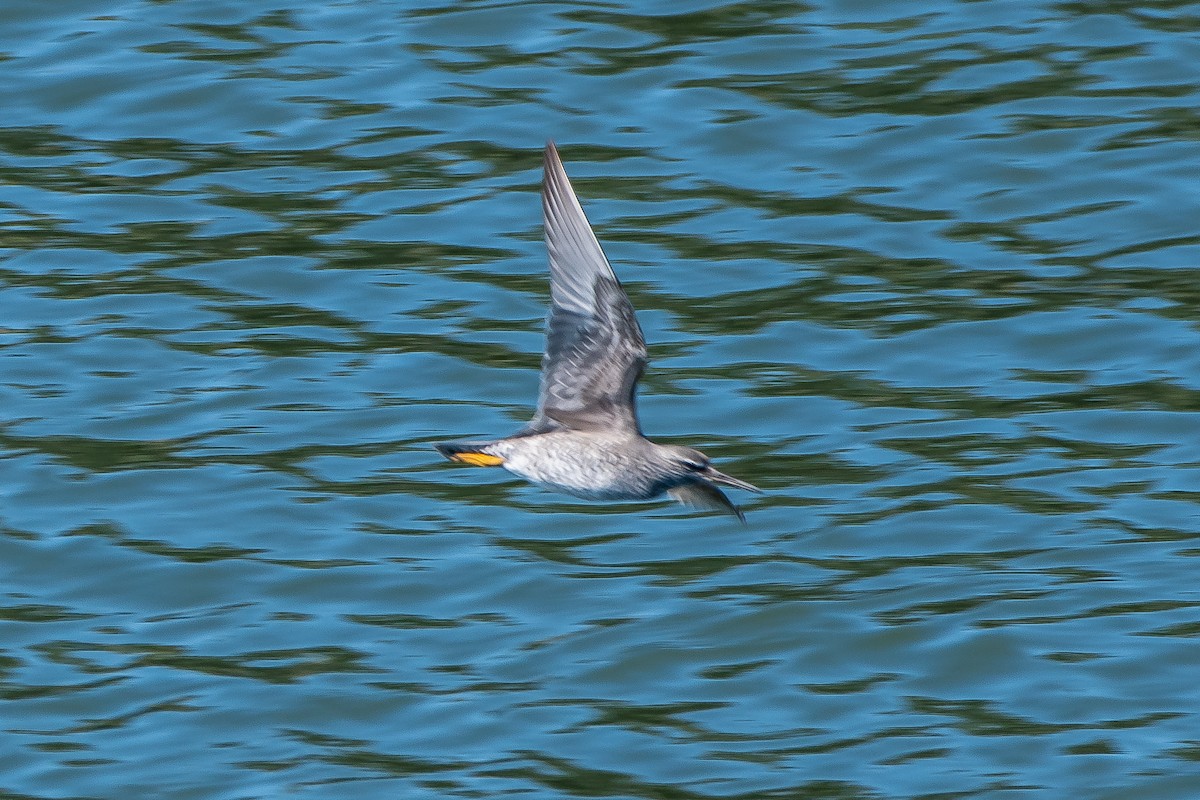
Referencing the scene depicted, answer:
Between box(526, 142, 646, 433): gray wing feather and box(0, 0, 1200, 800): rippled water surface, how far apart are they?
3.88 feet

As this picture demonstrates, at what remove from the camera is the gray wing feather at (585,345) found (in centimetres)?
833

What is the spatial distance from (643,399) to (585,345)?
257cm

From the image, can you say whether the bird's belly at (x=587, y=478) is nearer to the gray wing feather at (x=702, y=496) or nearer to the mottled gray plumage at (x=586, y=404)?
the mottled gray plumage at (x=586, y=404)

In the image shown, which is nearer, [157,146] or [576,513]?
[576,513]

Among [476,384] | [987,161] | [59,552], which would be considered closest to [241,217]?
[476,384]

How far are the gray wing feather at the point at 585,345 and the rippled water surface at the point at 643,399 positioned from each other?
3.88 feet

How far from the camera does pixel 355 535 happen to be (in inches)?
395

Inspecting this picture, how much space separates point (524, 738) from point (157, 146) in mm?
6276

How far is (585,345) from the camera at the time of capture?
846cm

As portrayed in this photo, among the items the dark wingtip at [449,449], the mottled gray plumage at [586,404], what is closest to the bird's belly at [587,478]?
the mottled gray plumage at [586,404]

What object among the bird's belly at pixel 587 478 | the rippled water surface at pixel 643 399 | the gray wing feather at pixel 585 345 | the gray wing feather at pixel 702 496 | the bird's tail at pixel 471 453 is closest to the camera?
the bird's belly at pixel 587 478

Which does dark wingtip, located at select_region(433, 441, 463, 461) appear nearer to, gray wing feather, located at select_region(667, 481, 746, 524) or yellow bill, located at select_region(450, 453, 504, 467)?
yellow bill, located at select_region(450, 453, 504, 467)

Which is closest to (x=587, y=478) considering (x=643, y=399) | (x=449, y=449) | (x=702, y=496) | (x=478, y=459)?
(x=478, y=459)

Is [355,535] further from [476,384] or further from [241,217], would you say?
[241,217]
